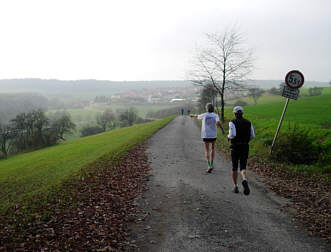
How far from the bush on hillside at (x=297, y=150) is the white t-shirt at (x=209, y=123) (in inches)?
185

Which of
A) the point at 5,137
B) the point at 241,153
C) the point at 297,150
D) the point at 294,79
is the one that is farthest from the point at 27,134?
the point at 241,153

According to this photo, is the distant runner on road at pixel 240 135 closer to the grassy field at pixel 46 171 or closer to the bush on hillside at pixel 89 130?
the grassy field at pixel 46 171

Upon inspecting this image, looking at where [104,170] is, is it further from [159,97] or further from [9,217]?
[159,97]

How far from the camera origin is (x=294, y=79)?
38.4ft

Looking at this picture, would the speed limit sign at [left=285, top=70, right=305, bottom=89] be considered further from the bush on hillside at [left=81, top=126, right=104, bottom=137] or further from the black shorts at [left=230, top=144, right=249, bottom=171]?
the bush on hillside at [left=81, top=126, right=104, bottom=137]

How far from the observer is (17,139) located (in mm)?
55344

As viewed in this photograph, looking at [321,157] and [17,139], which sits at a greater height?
[321,157]

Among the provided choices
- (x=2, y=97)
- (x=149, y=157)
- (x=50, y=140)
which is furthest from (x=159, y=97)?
(x=149, y=157)

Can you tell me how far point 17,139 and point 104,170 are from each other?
5224 cm

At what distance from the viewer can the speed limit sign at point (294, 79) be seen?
11616mm

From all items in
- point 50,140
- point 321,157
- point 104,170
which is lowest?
point 50,140

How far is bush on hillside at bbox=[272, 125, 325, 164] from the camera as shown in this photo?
471 inches

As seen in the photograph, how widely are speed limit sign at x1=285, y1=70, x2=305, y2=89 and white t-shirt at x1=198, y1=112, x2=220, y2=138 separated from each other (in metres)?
4.50

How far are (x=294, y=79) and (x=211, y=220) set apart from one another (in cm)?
865
